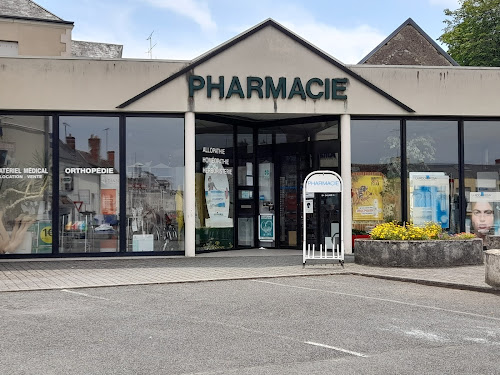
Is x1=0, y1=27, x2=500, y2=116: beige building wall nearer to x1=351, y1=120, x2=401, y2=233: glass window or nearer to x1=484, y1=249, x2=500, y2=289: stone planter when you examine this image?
x1=351, y1=120, x2=401, y2=233: glass window

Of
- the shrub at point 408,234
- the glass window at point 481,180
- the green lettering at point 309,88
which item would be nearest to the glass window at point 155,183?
the green lettering at point 309,88

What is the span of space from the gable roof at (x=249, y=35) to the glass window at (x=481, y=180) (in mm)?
2067

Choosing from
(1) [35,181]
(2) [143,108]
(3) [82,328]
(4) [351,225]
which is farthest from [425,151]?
(3) [82,328]

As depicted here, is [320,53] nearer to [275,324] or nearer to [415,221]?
[415,221]

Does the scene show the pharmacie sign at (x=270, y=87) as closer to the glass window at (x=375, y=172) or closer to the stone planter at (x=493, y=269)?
the glass window at (x=375, y=172)

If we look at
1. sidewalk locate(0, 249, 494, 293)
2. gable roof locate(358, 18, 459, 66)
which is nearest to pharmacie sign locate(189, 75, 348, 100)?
sidewalk locate(0, 249, 494, 293)

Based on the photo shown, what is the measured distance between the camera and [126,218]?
16.0 m

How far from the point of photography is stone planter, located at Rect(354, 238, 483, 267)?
1304 cm

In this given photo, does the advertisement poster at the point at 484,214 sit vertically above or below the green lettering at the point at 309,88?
below

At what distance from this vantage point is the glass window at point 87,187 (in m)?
15.9

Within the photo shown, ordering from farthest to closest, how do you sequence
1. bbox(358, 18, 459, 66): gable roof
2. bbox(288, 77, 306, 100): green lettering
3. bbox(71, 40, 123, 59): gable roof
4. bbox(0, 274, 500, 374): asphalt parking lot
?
bbox(71, 40, 123, 59): gable roof, bbox(358, 18, 459, 66): gable roof, bbox(288, 77, 306, 100): green lettering, bbox(0, 274, 500, 374): asphalt parking lot

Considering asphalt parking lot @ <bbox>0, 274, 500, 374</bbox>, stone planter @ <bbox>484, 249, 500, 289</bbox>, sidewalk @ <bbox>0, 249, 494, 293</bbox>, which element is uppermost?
stone planter @ <bbox>484, 249, 500, 289</bbox>

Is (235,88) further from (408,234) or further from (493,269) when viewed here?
(493,269)

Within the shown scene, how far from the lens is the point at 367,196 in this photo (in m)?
17.0
